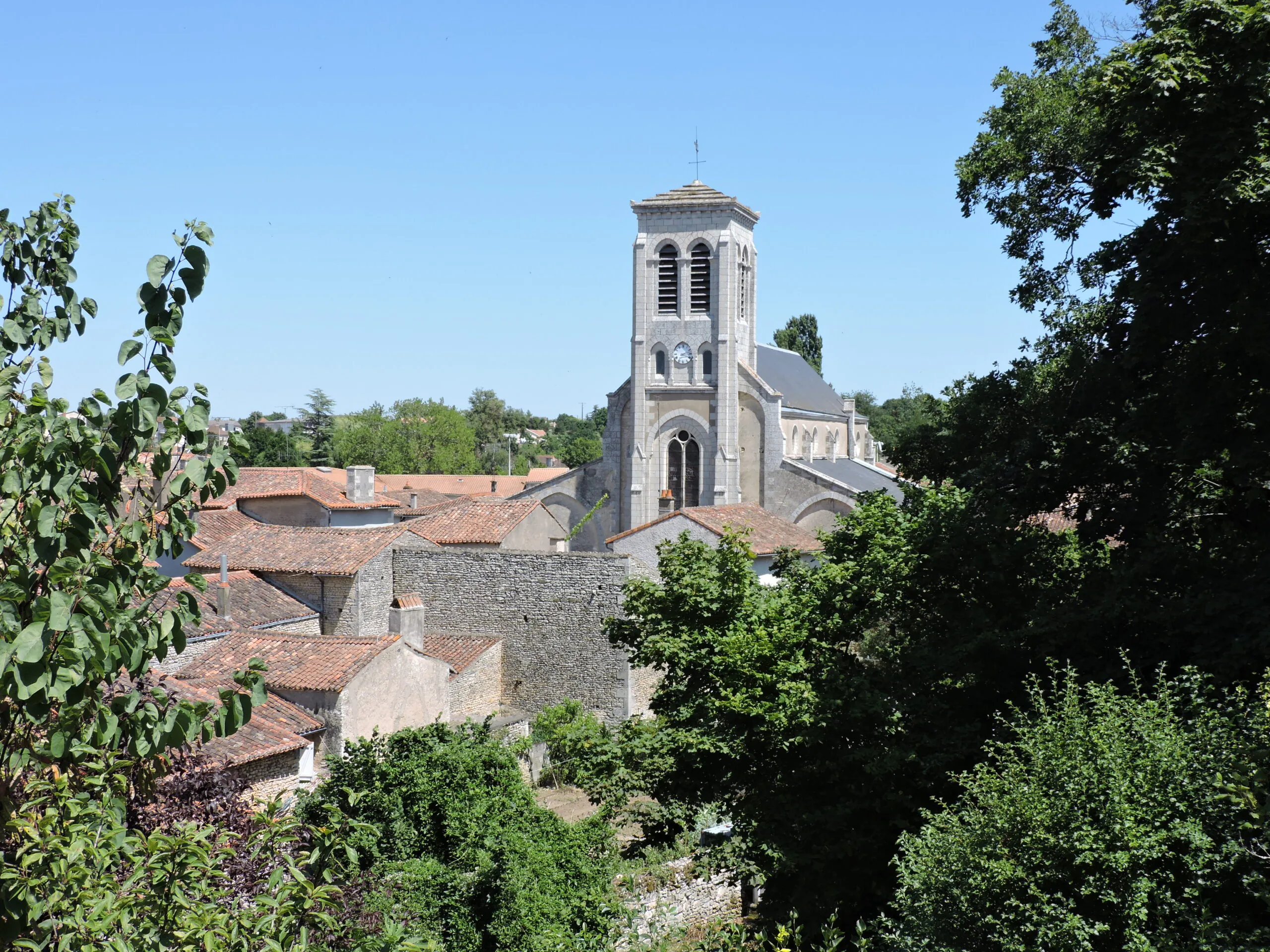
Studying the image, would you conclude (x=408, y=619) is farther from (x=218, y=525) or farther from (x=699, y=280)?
(x=699, y=280)

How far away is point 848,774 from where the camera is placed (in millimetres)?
13172

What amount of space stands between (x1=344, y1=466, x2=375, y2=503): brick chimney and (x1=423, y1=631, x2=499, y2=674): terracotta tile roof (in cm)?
1534

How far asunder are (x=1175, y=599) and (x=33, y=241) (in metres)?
10.1

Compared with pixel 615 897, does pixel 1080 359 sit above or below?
above

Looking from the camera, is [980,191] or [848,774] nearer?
[848,774]

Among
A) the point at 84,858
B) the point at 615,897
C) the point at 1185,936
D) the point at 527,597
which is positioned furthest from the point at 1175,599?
the point at 527,597

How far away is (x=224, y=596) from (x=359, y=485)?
58.2 ft

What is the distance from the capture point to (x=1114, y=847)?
24.7 ft

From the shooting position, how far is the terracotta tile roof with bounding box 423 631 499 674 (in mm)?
23953

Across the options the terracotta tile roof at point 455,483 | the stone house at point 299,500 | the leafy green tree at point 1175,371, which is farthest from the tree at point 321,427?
the leafy green tree at point 1175,371

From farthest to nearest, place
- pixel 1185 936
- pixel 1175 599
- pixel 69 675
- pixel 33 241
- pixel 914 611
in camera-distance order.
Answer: pixel 914 611 < pixel 1175 599 < pixel 1185 936 < pixel 33 241 < pixel 69 675

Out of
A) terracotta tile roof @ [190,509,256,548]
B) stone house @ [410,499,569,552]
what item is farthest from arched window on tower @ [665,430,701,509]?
terracotta tile roof @ [190,509,256,548]

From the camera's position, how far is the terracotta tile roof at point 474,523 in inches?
1117

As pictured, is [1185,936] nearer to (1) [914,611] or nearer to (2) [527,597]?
(1) [914,611]
